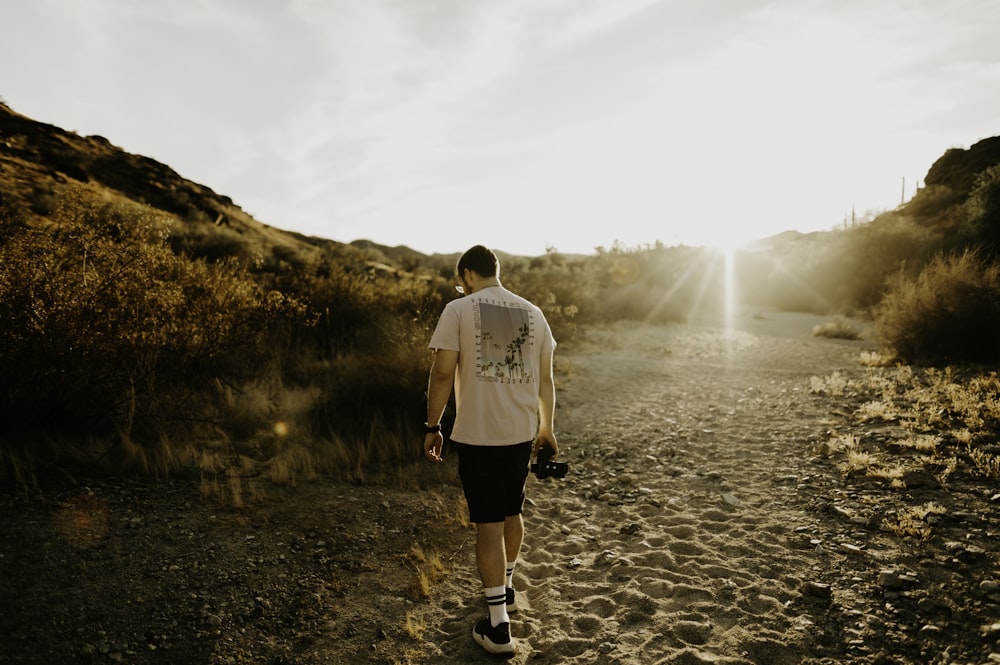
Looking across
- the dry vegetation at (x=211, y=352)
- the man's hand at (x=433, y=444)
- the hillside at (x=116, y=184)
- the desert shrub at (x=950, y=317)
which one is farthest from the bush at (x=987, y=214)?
the hillside at (x=116, y=184)

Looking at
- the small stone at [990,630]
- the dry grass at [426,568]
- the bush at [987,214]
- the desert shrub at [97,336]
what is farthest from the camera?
the bush at [987,214]

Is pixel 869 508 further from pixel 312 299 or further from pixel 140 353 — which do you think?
pixel 312 299

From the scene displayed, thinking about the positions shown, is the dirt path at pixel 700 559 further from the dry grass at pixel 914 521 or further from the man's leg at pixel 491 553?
the man's leg at pixel 491 553

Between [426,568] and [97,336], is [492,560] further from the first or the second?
[97,336]

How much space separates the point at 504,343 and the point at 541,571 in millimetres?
2055

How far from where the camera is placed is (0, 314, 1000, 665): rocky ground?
9.70 ft

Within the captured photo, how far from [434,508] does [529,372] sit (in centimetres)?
253

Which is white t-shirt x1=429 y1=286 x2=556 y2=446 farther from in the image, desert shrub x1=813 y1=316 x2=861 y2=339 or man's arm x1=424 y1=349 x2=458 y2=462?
desert shrub x1=813 y1=316 x2=861 y2=339

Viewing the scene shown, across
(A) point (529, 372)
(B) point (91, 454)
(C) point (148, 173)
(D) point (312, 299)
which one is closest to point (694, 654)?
(A) point (529, 372)

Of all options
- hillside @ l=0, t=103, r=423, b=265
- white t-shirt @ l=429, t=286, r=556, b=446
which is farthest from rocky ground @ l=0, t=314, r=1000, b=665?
→ hillside @ l=0, t=103, r=423, b=265

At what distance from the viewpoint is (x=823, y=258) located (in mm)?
25953

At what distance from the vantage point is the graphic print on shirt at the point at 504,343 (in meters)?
2.91

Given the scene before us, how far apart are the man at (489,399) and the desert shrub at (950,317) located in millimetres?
10105

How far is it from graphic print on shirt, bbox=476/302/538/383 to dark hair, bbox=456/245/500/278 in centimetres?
22
